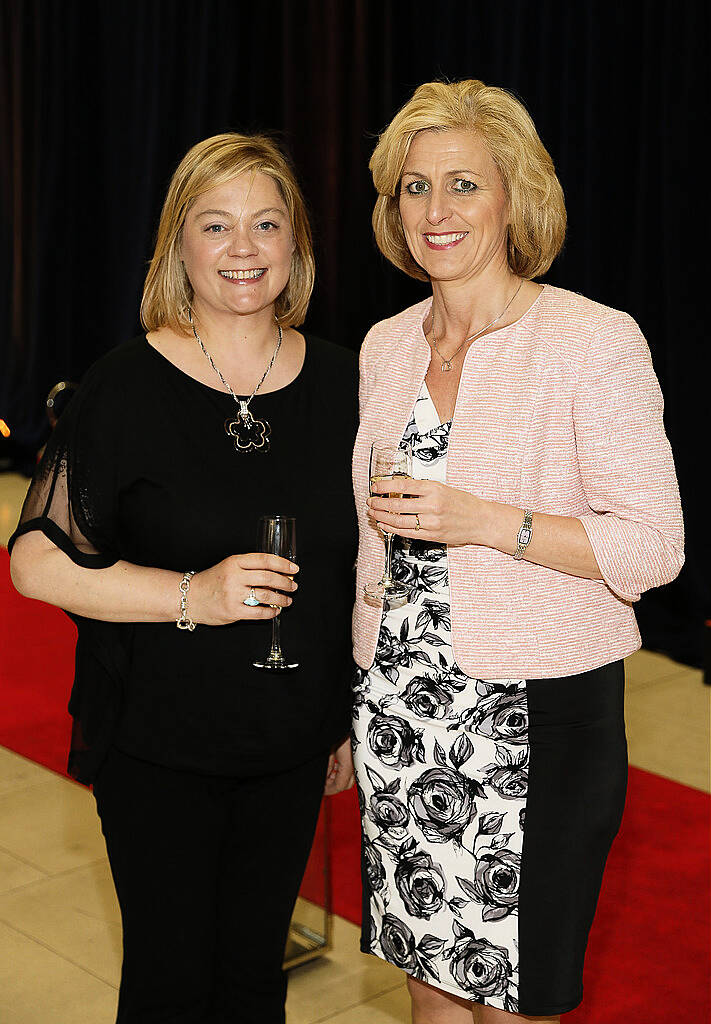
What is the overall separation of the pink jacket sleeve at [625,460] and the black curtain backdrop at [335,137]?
5.91 feet

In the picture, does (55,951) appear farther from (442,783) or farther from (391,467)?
(391,467)

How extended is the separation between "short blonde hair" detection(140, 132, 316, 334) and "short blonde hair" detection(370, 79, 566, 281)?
0.66ft

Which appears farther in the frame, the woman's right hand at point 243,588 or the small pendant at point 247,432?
the small pendant at point 247,432

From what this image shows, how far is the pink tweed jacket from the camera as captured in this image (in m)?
2.09

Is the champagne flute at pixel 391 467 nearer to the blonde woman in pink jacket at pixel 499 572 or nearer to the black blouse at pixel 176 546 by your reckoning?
the blonde woman in pink jacket at pixel 499 572

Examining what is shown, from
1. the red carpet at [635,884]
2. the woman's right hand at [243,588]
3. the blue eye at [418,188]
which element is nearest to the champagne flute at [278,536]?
the woman's right hand at [243,588]

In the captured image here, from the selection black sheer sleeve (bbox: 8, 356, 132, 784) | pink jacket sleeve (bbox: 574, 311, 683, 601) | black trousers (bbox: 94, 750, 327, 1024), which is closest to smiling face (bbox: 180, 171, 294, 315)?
black sheer sleeve (bbox: 8, 356, 132, 784)

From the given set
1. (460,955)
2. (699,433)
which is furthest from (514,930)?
(699,433)

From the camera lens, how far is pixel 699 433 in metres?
5.78

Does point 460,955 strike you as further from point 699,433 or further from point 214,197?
point 699,433

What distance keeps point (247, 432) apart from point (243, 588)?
318mm

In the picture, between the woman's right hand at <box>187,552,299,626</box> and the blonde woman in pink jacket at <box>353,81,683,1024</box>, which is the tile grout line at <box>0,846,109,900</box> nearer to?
the blonde woman in pink jacket at <box>353,81,683,1024</box>

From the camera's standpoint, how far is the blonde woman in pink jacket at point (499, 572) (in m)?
2.10

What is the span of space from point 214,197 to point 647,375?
0.82 metres
